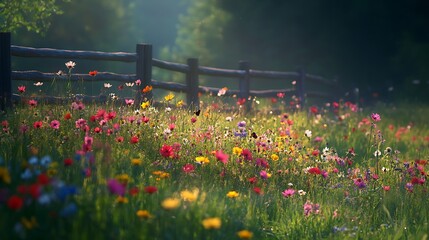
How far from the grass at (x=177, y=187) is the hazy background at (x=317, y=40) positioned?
46.9ft

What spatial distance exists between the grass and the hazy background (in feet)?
46.9

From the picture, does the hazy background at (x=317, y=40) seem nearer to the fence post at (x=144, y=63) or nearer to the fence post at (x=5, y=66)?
the fence post at (x=144, y=63)

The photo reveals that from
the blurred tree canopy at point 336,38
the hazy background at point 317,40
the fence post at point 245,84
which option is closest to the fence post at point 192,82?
the fence post at point 245,84

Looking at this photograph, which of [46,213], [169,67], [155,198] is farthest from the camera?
[169,67]

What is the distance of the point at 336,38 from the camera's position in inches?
866

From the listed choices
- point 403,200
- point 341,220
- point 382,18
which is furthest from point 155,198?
point 382,18

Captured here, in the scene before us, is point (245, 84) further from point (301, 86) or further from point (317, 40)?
point (317, 40)

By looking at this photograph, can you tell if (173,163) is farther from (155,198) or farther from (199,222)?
(199,222)

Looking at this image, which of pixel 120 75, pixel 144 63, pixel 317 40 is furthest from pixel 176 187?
pixel 317 40

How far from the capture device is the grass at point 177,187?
140 inches

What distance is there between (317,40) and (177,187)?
17.6 m

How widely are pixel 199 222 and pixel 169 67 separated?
300 inches

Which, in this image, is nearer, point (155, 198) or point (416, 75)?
point (155, 198)

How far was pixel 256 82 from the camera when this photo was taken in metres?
23.2
